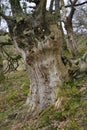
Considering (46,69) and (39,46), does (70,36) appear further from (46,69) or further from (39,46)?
(39,46)

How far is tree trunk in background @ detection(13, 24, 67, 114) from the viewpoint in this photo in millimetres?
9562

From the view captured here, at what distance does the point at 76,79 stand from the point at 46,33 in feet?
8.04

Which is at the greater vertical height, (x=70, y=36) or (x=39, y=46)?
(x=39, y=46)

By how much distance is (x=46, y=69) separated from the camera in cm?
981

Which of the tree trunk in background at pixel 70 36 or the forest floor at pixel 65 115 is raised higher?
the tree trunk in background at pixel 70 36

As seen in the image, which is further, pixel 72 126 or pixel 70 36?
pixel 70 36

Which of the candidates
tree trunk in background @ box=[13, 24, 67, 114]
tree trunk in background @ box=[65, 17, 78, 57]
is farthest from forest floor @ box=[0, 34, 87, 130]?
tree trunk in background @ box=[65, 17, 78, 57]

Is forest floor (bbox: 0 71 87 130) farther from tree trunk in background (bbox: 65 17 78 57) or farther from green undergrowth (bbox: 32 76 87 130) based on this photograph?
tree trunk in background (bbox: 65 17 78 57)

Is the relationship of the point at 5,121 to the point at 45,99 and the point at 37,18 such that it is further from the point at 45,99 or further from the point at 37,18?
the point at 37,18

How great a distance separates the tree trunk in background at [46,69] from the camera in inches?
376

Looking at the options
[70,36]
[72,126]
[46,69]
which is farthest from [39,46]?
[70,36]

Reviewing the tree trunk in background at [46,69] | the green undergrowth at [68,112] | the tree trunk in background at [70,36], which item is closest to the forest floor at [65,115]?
the green undergrowth at [68,112]

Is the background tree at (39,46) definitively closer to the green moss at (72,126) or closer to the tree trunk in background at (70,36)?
the green moss at (72,126)

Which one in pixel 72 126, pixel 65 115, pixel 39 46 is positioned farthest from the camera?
pixel 39 46
